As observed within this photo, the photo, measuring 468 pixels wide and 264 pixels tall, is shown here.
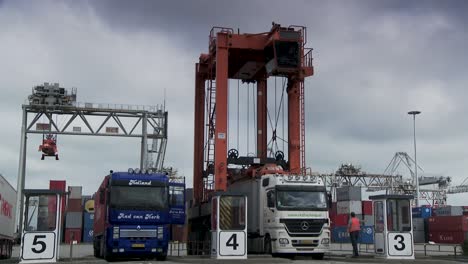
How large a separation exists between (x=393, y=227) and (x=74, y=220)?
52.4 m

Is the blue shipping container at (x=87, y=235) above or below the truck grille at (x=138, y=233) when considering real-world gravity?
below

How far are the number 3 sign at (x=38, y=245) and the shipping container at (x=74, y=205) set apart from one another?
50326 mm

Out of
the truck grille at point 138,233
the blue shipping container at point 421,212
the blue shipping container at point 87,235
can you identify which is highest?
the blue shipping container at point 421,212

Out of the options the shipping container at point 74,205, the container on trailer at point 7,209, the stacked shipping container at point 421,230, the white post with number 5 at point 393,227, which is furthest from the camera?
the shipping container at point 74,205

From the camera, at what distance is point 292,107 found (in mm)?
28141

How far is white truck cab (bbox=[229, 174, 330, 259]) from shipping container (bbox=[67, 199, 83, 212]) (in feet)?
160

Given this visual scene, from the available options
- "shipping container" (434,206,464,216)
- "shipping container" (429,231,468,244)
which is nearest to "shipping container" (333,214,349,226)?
"shipping container" (429,231,468,244)

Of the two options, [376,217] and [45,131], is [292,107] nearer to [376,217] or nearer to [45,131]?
[376,217]

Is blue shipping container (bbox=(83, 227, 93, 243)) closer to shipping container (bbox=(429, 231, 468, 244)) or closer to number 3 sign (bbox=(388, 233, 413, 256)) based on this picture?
shipping container (bbox=(429, 231, 468, 244))

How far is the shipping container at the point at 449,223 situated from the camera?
55375 millimetres

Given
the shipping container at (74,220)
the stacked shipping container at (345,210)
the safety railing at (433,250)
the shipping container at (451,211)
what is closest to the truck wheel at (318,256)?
the safety railing at (433,250)

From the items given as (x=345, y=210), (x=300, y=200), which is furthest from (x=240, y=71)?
(x=345, y=210)

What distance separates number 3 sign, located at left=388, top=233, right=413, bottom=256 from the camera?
20250 millimetres

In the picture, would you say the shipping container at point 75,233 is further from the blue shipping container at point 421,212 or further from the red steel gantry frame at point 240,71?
the red steel gantry frame at point 240,71
